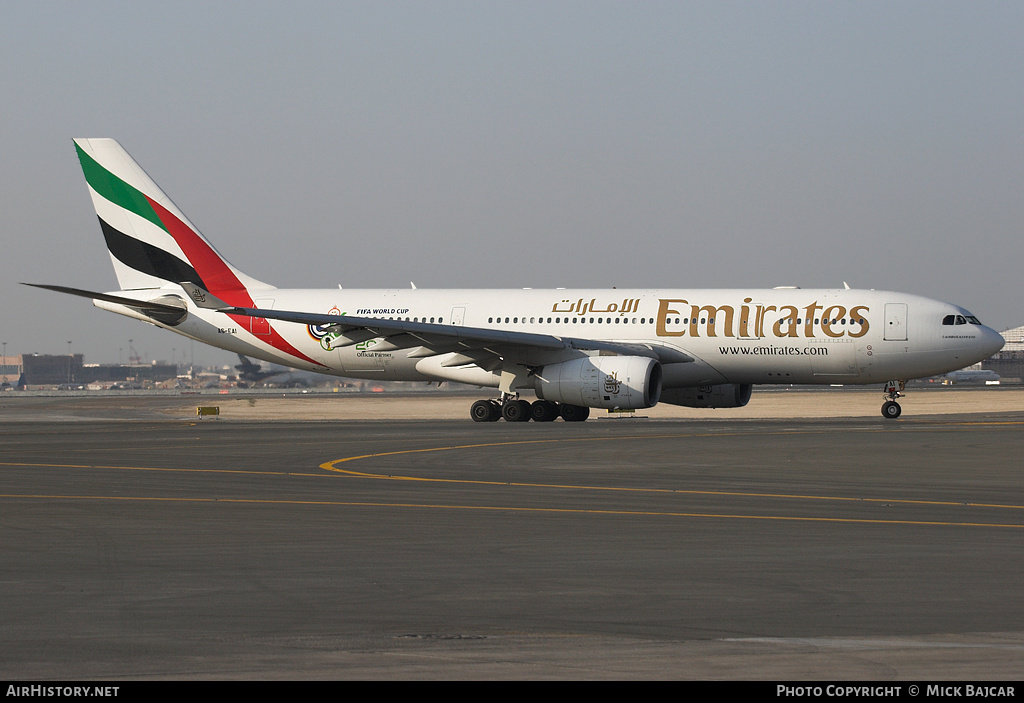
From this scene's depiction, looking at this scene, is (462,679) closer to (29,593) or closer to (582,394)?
(29,593)

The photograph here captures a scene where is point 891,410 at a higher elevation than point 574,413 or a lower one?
higher

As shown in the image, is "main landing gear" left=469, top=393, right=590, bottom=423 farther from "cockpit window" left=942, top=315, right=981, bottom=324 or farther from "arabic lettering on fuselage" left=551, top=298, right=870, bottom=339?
"cockpit window" left=942, top=315, right=981, bottom=324

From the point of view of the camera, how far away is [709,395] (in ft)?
135

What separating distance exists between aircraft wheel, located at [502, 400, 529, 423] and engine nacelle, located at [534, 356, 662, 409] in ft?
6.06

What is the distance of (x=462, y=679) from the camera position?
6543 millimetres

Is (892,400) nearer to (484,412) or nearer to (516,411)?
(516,411)

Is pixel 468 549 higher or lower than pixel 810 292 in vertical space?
lower

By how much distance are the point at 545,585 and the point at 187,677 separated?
3.69m

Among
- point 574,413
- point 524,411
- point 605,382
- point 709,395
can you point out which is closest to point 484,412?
point 524,411

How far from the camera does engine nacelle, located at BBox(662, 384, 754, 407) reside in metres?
40.9

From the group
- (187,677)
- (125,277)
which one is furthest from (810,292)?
(187,677)

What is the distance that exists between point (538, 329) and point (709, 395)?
6.01 m

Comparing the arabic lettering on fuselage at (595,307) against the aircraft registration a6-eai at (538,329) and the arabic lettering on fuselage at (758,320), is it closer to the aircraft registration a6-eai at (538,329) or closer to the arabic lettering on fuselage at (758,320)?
the aircraft registration a6-eai at (538,329)
